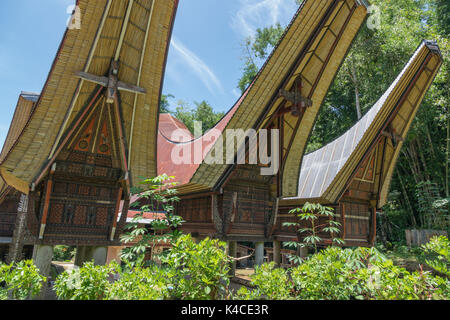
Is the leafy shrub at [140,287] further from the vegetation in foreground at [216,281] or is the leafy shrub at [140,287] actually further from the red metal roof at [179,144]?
the red metal roof at [179,144]

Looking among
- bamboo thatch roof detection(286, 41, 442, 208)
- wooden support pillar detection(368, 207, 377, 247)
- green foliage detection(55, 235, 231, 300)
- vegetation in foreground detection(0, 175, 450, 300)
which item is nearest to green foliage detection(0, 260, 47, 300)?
vegetation in foreground detection(0, 175, 450, 300)

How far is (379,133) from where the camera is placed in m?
9.27

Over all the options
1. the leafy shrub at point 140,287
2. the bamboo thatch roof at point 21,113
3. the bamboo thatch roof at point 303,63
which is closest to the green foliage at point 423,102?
the bamboo thatch roof at point 303,63

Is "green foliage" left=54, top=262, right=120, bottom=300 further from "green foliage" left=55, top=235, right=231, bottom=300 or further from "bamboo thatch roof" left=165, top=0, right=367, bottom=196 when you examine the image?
"bamboo thatch roof" left=165, top=0, right=367, bottom=196

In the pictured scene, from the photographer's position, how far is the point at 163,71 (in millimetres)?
5719

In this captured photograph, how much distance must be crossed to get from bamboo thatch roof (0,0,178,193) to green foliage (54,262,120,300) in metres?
3.21

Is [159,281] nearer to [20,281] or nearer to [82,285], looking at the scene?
[82,285]

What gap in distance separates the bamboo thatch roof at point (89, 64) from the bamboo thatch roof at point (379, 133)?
641 centimetres

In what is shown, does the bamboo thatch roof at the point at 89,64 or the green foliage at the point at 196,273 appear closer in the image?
the green foliage at the point at 196,273

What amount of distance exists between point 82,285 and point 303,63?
7.18m

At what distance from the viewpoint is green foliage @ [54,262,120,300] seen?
2.68 meters

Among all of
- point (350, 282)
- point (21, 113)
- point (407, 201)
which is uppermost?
point (21, 113)

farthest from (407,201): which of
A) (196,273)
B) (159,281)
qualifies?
(159,281)

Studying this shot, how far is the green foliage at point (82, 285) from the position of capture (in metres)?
2.68
